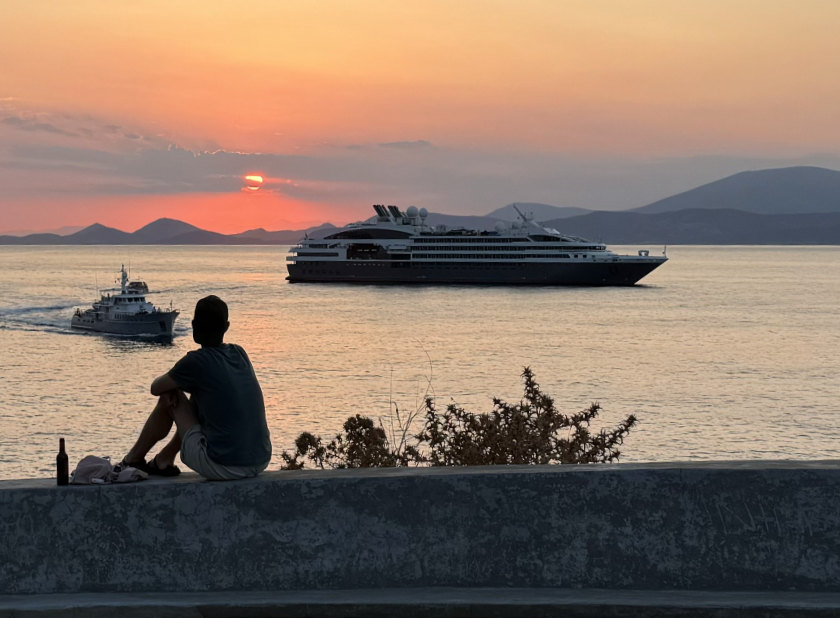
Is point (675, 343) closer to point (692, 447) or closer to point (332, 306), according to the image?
point (692, 447)

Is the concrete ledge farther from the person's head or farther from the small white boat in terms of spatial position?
the small white boat

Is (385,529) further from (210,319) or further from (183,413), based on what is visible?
(210,319)

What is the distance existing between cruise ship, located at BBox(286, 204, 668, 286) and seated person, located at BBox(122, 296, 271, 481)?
112909 mm

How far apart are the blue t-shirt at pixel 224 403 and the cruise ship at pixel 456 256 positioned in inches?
4446

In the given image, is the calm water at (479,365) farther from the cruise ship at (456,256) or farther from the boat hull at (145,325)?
the cruise ship at (456,256)

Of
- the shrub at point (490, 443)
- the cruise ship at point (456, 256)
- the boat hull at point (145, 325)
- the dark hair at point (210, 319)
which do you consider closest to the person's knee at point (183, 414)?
the dark hair at point (210, 319)

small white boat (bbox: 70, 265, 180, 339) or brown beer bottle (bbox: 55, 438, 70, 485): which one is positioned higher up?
brown beer bottle (bbox: 55, 438, 70, 485)

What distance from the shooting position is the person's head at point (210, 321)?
17.7 feet

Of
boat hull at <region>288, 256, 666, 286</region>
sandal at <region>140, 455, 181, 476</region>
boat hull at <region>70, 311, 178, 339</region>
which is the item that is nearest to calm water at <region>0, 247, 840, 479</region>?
boat hull at <region>70, 311, 178, 339</region>

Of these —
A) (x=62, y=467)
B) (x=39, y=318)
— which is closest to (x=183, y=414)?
(x=62, y=467)

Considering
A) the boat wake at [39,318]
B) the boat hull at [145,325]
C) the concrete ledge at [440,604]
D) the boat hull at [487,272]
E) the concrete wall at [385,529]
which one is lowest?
the boat wake at [39,318]

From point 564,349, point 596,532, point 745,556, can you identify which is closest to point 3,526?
point 596,532

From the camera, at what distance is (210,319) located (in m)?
5.40

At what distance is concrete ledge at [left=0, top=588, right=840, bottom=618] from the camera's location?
4.90m
